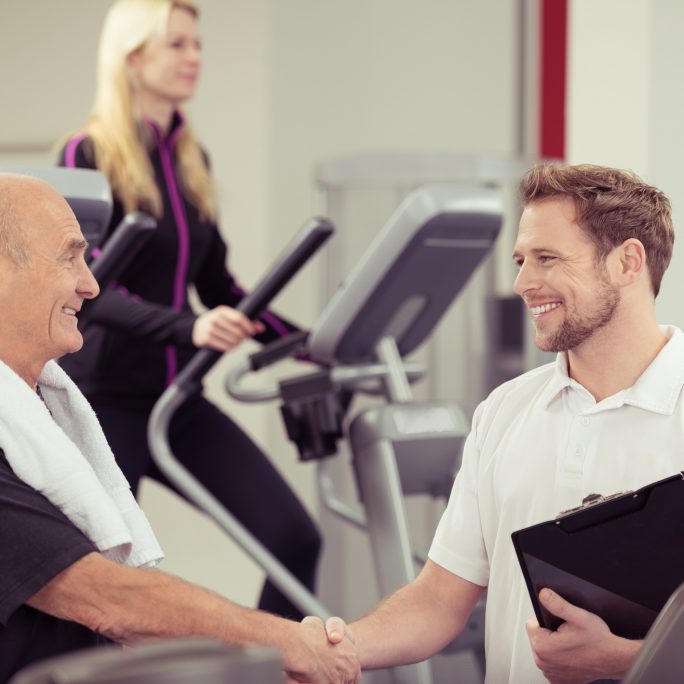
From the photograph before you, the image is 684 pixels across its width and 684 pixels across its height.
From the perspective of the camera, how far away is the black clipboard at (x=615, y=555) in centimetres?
139

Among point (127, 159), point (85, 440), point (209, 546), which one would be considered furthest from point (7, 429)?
point (209, 546)

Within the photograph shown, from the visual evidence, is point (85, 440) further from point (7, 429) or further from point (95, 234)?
point (95, 234)

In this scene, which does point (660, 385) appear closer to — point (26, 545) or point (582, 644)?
point (582, 644)

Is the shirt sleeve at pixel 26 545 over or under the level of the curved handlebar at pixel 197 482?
over

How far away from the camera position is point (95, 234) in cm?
199

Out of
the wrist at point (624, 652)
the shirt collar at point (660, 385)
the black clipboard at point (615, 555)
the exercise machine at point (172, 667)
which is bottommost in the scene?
the wrist at point (624, 652)

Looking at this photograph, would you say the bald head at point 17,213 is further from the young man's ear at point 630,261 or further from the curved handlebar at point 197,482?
the curved handlebar at point 197,482

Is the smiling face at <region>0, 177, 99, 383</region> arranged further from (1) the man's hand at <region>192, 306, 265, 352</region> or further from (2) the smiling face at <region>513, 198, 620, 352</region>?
(1) the man's hand at <region>192, 306, 265, 352</region>

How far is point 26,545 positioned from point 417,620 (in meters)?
0.57

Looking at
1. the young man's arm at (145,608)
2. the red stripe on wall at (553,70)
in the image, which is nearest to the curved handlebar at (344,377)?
the young man's arm at (145,608)

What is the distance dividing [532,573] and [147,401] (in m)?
Answer: 1.61

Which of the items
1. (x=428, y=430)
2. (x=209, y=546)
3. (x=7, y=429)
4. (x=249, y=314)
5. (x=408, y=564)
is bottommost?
(x=209, y=546)

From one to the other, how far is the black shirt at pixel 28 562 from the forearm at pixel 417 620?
415 mm

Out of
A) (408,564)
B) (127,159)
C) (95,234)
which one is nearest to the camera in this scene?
(95,234)
